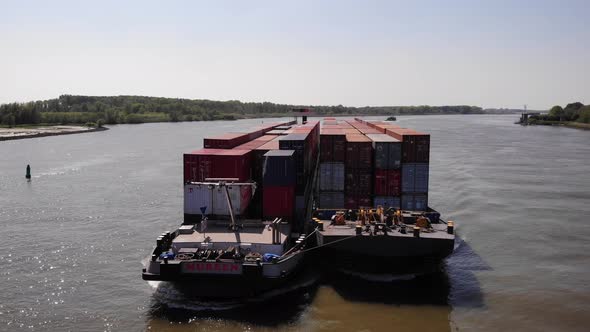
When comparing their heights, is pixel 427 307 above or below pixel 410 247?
below

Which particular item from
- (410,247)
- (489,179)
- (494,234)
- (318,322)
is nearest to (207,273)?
(318,322)

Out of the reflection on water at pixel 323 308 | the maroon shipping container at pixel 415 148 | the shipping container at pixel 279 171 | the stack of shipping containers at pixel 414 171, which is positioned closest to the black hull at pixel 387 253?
the reflection on water at pixel 323 308

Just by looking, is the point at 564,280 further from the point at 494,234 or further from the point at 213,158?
the point at 213,158

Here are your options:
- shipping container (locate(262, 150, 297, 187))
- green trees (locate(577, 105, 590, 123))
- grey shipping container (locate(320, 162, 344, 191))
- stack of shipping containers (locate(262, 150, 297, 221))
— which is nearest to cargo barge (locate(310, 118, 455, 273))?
grey shipping container (locate(320, 162, 344, 191))

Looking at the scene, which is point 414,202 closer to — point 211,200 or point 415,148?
point 415,148

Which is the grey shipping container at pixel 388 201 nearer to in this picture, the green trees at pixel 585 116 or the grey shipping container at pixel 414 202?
the grey shipping container at pixel 414 202

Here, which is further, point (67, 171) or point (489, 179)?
point (67, 171)
